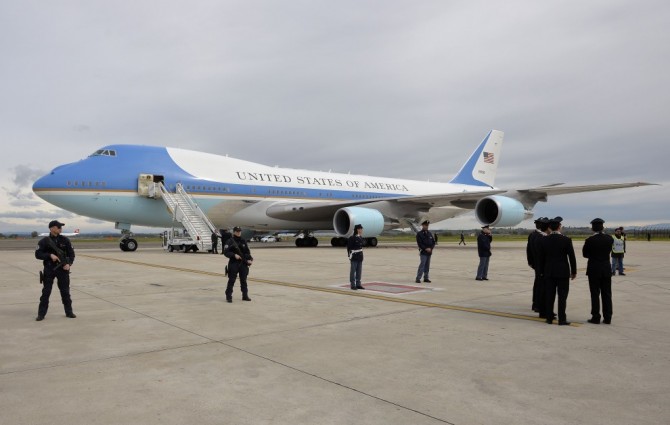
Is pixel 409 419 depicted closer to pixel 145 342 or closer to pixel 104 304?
pixel 145 342

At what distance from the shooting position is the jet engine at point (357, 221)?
21.4 m

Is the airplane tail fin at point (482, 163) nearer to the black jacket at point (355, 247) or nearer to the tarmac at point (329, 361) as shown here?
the black jacket at point (355, 247)

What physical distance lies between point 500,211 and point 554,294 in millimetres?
14978

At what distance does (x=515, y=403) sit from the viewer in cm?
332

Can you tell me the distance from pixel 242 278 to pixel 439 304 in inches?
130

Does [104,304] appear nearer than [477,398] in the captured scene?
No

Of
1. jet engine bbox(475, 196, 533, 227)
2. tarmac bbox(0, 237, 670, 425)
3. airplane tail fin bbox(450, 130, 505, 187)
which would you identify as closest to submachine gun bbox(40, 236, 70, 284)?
tarmac bbox(0, 237, 670, 425)

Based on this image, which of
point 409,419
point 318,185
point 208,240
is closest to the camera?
point 409,419

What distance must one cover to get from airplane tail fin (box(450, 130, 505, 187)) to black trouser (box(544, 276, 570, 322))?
1181 inches

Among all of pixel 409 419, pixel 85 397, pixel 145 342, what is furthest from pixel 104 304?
pixel 409 419

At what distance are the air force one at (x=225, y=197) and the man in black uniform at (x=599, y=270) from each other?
14.5m

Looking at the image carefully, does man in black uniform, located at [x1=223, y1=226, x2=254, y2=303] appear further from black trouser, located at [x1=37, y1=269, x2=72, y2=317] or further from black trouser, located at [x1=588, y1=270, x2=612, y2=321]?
black trouser, located at [x1=588, y1=270, x2=612, y2=321]

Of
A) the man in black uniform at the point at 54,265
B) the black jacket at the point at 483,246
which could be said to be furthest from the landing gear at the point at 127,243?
the black jacket at the point at 483,246

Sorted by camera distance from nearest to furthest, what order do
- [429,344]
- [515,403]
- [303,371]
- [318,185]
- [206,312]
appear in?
[515,403]
[303,371]
[429,344]
[206,312]
[318,185]
